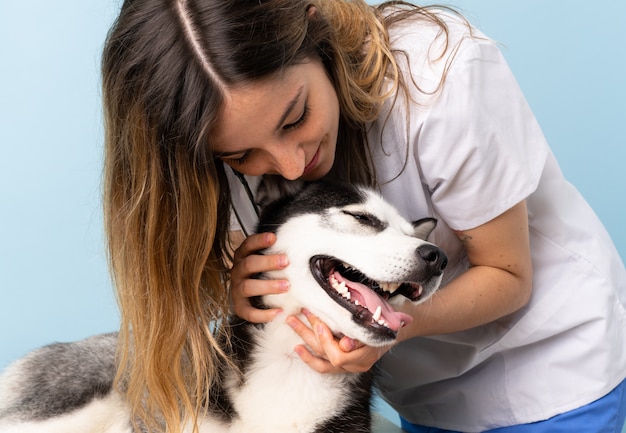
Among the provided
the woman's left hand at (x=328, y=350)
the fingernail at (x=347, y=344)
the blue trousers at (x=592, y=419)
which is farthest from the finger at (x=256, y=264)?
the blue trousers at (x=592, y=419)

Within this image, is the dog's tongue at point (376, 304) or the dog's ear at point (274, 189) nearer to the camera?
the dog's tongue at point (376, 304)

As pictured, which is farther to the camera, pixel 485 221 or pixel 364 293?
pixel 485 221

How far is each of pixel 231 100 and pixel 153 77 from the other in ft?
0.60

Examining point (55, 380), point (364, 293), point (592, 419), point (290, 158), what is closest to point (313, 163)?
point (290, 158)

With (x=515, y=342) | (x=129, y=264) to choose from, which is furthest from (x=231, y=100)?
(x=515, y=342)

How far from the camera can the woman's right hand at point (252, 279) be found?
1.73 metres

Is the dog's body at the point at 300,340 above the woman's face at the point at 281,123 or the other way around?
the other way around

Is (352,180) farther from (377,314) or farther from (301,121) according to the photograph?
(377,314)

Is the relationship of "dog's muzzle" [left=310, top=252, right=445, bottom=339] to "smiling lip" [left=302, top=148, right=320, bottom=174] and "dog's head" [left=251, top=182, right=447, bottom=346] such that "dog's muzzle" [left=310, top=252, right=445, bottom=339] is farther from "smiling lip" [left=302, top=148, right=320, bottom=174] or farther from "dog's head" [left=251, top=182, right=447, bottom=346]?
"smiling lip" [left=302, top=148, right=320, bottom=174]

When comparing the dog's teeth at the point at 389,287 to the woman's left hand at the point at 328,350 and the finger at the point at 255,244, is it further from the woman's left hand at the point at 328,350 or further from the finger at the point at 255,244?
the finger at the point at 255,244

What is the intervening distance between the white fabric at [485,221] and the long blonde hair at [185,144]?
0.38 feet

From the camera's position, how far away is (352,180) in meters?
1.99

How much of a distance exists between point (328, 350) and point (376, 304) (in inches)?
6.1

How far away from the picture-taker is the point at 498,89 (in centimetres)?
179
